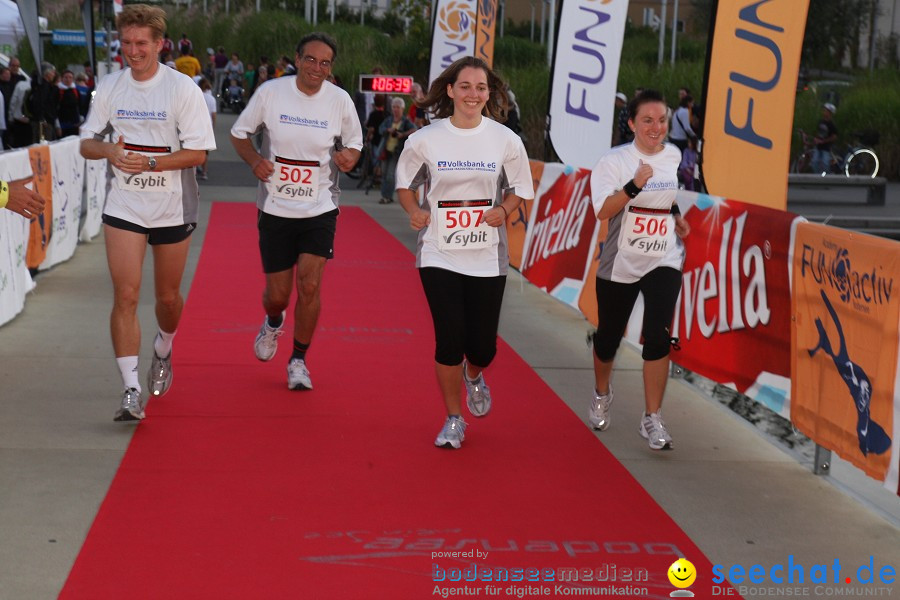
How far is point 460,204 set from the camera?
6562 millimetres

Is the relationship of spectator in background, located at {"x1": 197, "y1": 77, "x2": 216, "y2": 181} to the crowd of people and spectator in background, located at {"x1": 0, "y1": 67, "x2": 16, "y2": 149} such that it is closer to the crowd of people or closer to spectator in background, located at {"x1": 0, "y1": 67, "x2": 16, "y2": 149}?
spectator in background, located at {"x1": 0, "y1": 67, "x2": 16, "y2": 149}

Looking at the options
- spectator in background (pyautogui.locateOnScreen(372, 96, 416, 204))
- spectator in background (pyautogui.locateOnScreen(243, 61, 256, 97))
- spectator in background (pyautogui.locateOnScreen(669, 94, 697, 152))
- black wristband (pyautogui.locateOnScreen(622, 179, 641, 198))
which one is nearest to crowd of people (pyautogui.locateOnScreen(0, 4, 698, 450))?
black wristband (pyautogui.locateOnScreen(622, 179, 641, 198))

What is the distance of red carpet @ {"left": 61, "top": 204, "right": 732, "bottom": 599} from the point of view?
4.86m

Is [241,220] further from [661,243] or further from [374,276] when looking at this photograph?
[661,243]

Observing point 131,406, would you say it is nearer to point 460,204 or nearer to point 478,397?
point 478,397

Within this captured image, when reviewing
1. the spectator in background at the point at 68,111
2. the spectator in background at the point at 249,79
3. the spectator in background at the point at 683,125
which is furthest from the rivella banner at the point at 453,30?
the spectator in background at the point at 249,79

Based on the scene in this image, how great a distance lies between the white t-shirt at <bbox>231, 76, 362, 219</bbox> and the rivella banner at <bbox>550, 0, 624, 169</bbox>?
265 inches

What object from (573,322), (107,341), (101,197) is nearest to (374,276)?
(573,322)

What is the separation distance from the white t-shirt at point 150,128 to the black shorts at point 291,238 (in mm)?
907

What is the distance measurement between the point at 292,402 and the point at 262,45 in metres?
49.7

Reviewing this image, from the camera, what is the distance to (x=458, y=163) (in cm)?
654

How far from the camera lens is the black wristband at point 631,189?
21.7ft

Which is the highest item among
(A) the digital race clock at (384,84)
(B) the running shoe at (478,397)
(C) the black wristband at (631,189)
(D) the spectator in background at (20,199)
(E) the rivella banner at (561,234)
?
(A) the digital race clock at (384,84)

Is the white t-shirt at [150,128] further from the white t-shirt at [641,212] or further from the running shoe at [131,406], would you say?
the white t-shirt at [641,212]
